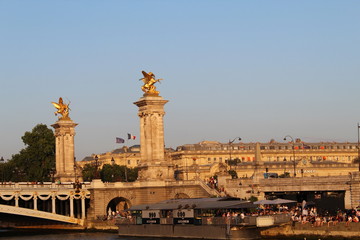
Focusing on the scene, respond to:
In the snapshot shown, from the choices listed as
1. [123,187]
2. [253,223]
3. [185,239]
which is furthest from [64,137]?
[253,223]

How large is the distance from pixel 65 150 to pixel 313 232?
4969 centimetres

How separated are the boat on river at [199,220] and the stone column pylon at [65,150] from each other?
2839cm

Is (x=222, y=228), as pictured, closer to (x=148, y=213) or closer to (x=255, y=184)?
(x=148, y=213)

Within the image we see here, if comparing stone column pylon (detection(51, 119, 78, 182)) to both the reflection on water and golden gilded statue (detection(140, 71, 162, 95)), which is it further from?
golden gilded statue (detection(140, 71, 162, 95))

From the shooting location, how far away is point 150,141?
98312mm

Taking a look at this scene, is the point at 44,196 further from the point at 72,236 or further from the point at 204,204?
the point at 204,204

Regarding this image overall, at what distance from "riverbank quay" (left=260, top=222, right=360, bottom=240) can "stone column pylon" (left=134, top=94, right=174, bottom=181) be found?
2288 cm

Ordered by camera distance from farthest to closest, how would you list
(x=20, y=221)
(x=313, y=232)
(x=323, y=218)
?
(x=20, y=221) → (x=323, y=218) → (x=313, y=232)

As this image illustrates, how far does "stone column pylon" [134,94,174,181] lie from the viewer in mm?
98000

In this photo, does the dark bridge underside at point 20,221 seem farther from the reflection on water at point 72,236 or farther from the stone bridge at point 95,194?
the reflection on water at point 72,236

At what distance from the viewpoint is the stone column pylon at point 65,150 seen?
115938 mm

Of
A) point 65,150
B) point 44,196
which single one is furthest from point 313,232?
point 65,150

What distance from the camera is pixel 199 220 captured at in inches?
3118

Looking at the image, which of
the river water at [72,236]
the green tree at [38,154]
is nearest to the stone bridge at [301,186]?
the river water at [72,236]
